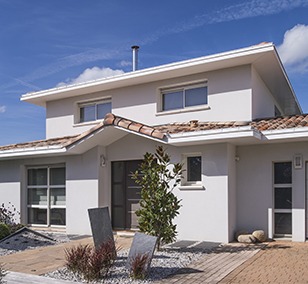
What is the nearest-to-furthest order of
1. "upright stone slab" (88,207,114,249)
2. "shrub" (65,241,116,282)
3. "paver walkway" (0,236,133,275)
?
"shrub" (65,241,116,282), "paver walkway" (0,236,133,275), "upright stone slab" (88,207,114,249)

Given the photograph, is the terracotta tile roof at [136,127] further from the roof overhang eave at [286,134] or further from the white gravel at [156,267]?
the white gravel at [156,267]

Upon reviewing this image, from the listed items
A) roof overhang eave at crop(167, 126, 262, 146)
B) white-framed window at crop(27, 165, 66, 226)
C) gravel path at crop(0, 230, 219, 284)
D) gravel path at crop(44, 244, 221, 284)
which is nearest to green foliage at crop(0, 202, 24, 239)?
white-framed window at crop(27, 165, 66, 226)

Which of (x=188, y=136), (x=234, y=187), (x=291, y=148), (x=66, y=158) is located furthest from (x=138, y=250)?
(x=66, y=158)

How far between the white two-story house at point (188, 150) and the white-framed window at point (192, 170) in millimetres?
35

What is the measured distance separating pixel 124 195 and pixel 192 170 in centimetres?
300

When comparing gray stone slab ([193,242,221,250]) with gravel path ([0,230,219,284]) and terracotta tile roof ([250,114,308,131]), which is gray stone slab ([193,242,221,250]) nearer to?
gravel path ([0,230,219,284])

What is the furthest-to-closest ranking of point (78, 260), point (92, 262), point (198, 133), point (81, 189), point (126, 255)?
1. point (81, 189)
2. point (198, 133)
3. point (126, 255)
4. point (78, 260)
5. point (92, 262)

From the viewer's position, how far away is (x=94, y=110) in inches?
Answer: 648

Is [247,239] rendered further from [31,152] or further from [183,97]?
[31,152]

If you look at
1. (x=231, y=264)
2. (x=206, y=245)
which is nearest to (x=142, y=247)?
(x=231, y=264)

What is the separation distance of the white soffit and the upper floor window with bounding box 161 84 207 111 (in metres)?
0.59

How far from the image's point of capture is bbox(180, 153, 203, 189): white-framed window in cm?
1193

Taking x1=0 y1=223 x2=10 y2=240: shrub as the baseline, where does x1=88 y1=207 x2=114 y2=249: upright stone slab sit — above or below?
above

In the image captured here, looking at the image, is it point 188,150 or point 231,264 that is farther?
point 188,150
